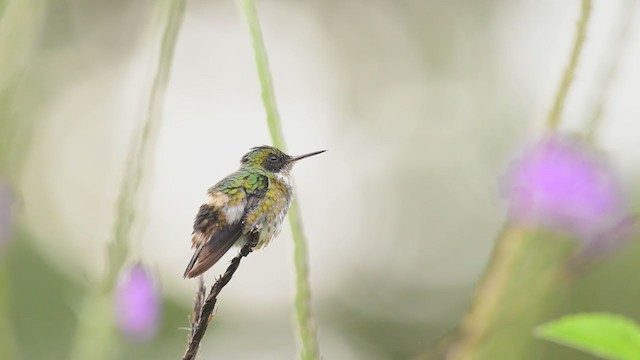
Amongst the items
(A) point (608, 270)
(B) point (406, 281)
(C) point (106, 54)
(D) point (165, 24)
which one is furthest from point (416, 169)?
(D) point (165, 24)

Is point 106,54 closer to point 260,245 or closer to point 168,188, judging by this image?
point 168,188

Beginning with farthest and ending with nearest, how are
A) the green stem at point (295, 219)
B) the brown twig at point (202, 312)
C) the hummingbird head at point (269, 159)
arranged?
1. the hummingbird head at point (269, 159)
2. the green stem at point (295, 219)
3. the brown twig at point (202, 312)

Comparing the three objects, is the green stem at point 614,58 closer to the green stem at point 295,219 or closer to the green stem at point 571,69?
the green stem at point 571,69

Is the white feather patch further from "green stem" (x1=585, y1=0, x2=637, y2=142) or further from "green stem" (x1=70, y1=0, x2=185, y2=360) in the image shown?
"green stem" (x1=585, y1=0, x2=637, y2=142)

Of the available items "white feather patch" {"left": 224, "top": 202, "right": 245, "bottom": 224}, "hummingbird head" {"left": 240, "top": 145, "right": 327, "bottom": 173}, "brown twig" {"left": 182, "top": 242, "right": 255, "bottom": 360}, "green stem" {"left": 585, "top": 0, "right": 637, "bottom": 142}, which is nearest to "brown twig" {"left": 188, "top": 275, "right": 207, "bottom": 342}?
"brown twig" {"left": 182, "top": 242, "right": 255, "bottom": 360}

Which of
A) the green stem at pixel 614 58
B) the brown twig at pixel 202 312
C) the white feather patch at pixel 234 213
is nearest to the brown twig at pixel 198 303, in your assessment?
the brown twig at pixel 202 312
